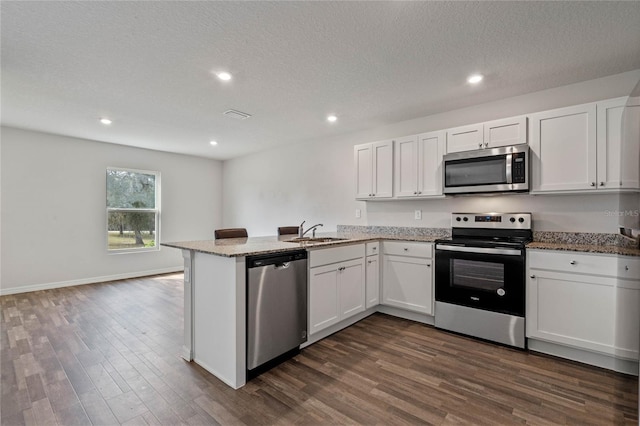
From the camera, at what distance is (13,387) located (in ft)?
6.70

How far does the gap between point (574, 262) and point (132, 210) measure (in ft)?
21.0

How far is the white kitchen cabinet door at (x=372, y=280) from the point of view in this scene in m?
3.32

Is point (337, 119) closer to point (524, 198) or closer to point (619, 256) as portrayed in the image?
point (524, 198)

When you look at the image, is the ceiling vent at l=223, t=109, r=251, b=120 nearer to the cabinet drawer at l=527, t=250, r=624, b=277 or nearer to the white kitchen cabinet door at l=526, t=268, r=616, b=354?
the cabinet drawer at l=527, t=250, r=624, b=277

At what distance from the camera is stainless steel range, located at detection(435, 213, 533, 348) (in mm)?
2631

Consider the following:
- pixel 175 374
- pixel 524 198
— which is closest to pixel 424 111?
pixel 524 198

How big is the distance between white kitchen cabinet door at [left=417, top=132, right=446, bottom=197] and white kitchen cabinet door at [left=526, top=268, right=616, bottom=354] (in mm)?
1259

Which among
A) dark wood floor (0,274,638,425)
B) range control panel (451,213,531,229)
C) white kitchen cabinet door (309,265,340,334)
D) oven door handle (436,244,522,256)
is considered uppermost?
range control panel (451,213,531,229)

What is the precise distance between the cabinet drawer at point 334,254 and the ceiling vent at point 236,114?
6.83ft

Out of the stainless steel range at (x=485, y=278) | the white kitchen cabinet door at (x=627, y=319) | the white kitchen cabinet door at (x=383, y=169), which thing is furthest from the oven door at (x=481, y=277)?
the white kitchen cabinet door at (x=383, y=169)

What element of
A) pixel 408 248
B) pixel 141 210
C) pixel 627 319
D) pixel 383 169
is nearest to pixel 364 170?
pixel 383 169

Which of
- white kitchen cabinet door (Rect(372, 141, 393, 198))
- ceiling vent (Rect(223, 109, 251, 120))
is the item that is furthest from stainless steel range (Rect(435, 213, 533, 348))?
ceiling vent (Rect(223, 109, 251, 120))

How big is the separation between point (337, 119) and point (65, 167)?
4.40 meters

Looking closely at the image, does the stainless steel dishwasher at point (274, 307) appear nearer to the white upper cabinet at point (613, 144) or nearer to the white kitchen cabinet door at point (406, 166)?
the white kitchen cabinet door at point (406, 166)
